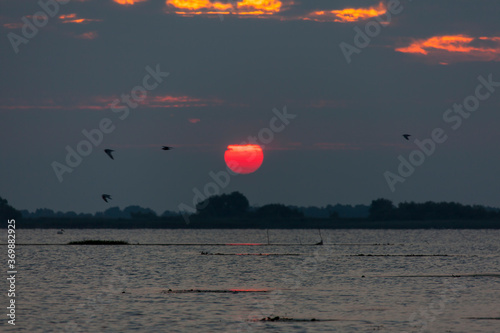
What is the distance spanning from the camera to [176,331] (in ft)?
129

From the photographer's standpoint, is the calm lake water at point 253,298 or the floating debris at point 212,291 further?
the floating debris at point 212,291

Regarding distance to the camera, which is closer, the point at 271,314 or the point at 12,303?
the point at 271,314

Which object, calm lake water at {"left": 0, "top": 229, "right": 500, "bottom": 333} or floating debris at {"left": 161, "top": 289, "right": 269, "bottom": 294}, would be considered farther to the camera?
floating debris at {"left": 161, "top": 289, "right": 269, "bottom": 294}

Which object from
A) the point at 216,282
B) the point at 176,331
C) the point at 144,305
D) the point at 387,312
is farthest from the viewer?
the point at 216,282

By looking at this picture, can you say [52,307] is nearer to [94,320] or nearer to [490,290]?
[94,320]

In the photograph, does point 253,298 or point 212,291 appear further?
point 212,291

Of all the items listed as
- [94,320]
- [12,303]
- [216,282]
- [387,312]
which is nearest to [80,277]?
[216,282]

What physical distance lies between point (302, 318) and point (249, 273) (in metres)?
36.3

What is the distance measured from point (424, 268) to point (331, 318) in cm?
4703

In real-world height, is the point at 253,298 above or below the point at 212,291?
below

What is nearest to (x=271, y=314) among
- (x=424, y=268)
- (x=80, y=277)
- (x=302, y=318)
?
(x=302, y=318)

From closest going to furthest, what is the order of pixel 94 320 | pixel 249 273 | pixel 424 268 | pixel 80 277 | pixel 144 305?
pixel 94 320
pixel 144 305
pixel 80 277
pixel 249 273
pixel 424 268

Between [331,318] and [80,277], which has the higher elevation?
[80,277]

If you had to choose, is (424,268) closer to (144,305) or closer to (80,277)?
(80,277)
